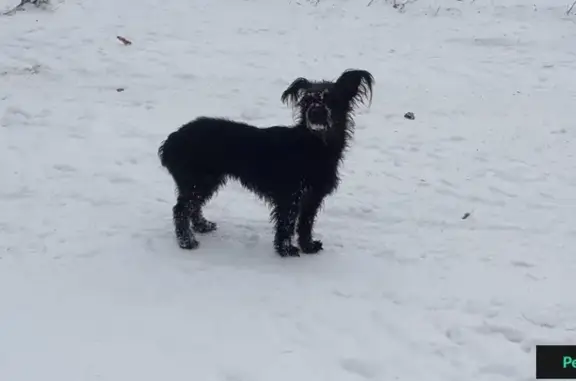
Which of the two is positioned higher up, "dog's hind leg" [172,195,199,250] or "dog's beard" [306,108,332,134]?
"dog's beard" [306,108,332,134]

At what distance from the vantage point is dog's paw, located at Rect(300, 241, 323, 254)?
562cm

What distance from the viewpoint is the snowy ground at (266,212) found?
429cm

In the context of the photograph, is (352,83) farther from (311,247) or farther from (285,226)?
(311,247)

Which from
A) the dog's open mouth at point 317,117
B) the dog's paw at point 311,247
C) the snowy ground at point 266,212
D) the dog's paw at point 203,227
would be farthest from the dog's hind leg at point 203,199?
the dog's open mouth at point 317,117

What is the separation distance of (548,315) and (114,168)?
4564mm

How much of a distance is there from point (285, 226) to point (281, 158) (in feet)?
1.90

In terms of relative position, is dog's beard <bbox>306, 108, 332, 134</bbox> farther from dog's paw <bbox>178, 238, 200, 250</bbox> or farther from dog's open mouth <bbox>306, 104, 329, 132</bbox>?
dog's paw <bbox>178, 238, 200, 250</bbox>

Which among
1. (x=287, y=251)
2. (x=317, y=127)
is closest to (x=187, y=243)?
(x=287, y=251)

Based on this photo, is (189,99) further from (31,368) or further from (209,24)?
(31,368)

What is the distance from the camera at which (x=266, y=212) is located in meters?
6.34

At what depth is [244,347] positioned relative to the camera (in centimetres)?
430

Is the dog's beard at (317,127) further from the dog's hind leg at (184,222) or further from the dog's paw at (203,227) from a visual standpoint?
the dog's paw at (203,227)

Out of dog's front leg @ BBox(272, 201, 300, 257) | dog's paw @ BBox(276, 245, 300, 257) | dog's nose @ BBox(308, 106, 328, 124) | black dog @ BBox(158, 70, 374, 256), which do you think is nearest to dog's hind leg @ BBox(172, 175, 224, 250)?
black dog @ BBox(158, 70, 374, 256)

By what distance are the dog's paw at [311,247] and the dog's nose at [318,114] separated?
45.1 inches
